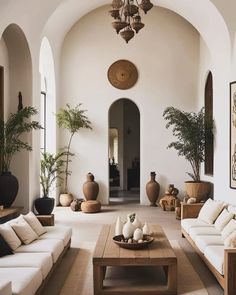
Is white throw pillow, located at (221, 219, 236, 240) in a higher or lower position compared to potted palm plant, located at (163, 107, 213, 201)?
lower

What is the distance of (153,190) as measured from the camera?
10609 millimetres

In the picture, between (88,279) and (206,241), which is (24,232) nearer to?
(88,279)

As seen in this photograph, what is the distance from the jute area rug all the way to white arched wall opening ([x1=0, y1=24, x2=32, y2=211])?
2286 mm

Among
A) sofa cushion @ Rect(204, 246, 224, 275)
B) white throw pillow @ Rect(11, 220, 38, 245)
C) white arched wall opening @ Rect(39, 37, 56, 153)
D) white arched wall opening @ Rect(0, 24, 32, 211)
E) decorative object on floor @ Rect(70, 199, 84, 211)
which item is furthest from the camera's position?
white arched wall opening @ Rect(39, 37, 56, 153)

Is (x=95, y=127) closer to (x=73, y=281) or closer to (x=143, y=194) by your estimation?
(x=143, y=194)

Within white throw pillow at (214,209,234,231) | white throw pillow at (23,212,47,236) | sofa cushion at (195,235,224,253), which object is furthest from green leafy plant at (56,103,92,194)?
sofa cushion at (195,235,224,253)

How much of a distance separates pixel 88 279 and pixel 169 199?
566 centimetres

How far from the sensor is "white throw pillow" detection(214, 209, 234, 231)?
5648mm

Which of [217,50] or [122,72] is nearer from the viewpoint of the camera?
[217,50]

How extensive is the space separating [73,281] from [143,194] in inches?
251

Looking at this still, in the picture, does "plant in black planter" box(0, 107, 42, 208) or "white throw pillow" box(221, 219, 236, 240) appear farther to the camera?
"plant in black planter" box(0, 107, 42, 208)

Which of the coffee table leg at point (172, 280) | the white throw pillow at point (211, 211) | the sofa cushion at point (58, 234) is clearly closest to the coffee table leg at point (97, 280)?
the coffee table leg at point (172, 280)

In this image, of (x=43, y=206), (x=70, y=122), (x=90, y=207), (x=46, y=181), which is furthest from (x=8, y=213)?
(x=70, y=122)

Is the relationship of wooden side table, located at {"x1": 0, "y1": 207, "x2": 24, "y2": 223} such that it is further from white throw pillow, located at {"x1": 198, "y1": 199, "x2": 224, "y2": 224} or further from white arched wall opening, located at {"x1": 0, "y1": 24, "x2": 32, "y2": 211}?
white throw pillow, located at {"x1": 198, "y1": 199, "x2": 224, "y2": 224}
